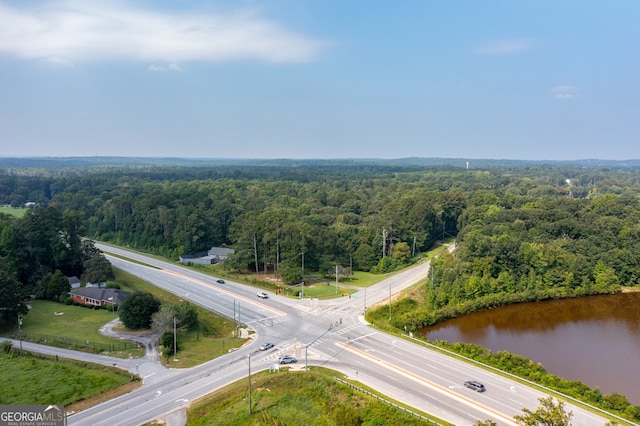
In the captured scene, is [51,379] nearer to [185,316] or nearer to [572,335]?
[185,316]

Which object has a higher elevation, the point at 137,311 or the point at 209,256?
the point at 137,311

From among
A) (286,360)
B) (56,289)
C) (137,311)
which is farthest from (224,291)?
(286,360)

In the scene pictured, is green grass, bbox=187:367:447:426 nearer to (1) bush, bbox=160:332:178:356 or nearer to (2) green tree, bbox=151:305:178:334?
(1) bush, bbox=160:332:178:356

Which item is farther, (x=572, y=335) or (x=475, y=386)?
(x=572, y=335)

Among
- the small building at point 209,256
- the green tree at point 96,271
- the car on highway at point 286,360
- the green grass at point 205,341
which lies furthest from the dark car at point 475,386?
the small building at point 209,256

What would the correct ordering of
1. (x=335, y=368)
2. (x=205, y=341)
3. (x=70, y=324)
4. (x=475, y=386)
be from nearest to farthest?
(x=475, y=386) → (x=335, y=368) → (x=205, y=341) → (x=70, y=324)
